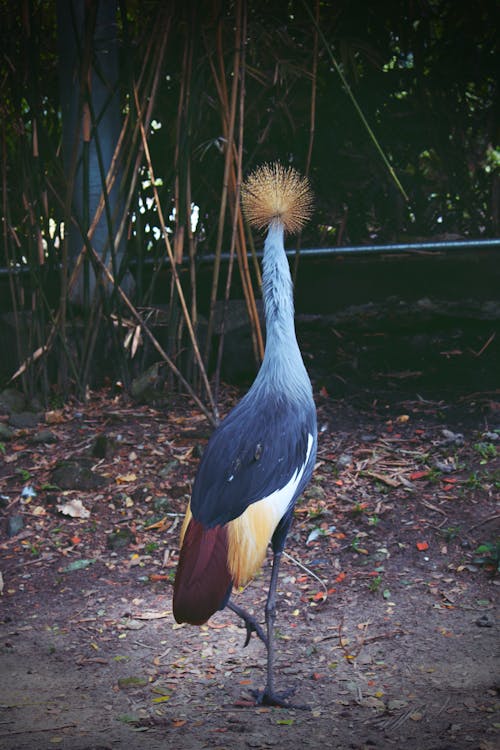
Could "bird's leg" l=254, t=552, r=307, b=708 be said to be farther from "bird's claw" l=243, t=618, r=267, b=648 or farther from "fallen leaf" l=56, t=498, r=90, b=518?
"fallen leaf" l=56, t=498, r=90, b=518

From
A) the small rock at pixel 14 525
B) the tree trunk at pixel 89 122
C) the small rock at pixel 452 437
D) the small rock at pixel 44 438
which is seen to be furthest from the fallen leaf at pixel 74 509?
the small rock at pixel 452 437

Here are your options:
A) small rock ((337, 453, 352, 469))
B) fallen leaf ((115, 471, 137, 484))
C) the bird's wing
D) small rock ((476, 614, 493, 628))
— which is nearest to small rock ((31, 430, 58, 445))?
fallen leaf ((115, 471, 137, 484))

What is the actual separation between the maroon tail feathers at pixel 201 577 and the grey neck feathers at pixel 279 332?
19.5 inches

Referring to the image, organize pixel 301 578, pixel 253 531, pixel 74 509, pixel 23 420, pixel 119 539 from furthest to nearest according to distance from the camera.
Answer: pixel 23 420
pixel 74 509
pixel 119 539
pixel 301 578
pixel 253 531

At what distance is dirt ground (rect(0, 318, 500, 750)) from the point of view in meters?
2.21

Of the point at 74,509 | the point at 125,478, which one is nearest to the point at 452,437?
the point at 125,478

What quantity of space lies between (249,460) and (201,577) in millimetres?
350

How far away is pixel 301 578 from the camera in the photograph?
9.91ft

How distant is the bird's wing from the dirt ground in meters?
0.50

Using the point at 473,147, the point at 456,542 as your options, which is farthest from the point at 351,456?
the point at 473,147

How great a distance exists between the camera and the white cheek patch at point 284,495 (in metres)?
2.40

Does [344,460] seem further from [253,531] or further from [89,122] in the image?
[89,122]

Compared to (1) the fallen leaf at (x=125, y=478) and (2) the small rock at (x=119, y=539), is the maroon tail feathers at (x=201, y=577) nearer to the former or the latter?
(2) the small rock at (x=119, y=539)

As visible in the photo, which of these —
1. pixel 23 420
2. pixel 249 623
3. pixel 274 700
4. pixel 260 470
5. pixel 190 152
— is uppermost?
pixel 190 152
